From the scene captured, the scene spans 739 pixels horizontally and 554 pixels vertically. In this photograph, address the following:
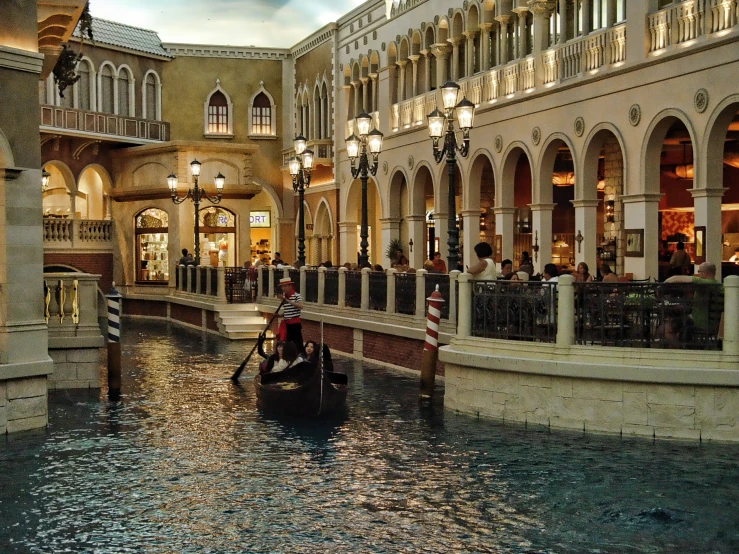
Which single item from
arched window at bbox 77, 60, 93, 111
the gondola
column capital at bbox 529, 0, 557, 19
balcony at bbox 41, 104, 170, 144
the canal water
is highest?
arched window at bbox 77, 60, 93, 111

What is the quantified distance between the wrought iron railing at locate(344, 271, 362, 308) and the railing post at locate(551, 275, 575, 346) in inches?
357

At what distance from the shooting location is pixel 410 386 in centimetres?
1720

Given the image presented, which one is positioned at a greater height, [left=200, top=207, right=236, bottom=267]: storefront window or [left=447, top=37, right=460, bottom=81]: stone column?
[left=447, top=37, right=460, bottom=81]: stone column

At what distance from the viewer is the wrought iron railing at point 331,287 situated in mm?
23156

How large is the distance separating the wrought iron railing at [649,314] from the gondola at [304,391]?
3168 millimetres

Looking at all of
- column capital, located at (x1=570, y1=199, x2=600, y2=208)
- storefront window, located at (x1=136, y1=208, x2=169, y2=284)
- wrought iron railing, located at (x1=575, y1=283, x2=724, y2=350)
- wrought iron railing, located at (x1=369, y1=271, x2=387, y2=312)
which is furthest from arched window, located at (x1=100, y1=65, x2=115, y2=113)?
wrought iron railing, located at (x1=575, y1=283, x2=724, y2=350)

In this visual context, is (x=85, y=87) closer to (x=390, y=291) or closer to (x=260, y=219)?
(x=260, y=219)

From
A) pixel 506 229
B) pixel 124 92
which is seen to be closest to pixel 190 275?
pixel 124 92

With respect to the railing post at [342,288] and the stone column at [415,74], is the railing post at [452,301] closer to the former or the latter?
the railing post at [342,288]

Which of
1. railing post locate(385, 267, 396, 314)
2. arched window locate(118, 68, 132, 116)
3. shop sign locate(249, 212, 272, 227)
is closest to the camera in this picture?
railing post locate(385, 267, 396, 314)

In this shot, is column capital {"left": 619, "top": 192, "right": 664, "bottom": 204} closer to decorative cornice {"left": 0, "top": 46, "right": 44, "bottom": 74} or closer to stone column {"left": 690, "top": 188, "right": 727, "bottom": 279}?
stone column {"left": 690, "top": 188, "right": 727, "bottom": 279}

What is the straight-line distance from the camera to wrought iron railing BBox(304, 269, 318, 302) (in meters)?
24.6

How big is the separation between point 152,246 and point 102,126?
4.01 meters

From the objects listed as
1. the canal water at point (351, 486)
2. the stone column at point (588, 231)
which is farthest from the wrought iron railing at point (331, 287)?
the canal water at point (351, 486)
